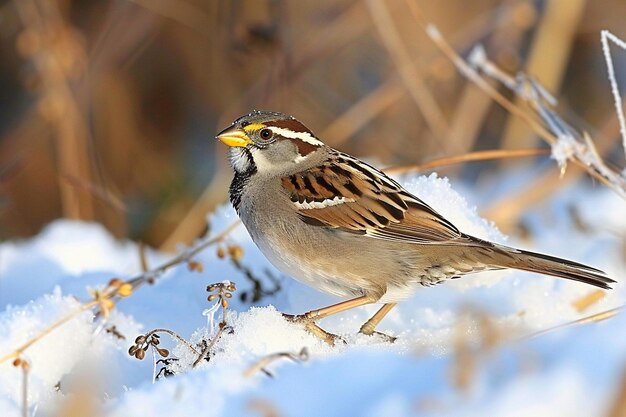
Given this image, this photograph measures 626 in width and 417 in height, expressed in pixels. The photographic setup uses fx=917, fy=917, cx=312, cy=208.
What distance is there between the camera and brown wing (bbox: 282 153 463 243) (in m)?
2.59

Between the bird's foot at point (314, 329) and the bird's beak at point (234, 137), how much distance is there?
69 centimetres

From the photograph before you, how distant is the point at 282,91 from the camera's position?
4.71m

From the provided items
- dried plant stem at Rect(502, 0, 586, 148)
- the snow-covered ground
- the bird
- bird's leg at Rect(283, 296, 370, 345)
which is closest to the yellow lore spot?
the bird

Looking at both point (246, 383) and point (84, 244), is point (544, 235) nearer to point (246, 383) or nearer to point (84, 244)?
point (84, 244)

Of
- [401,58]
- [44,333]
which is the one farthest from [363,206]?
[401,58]

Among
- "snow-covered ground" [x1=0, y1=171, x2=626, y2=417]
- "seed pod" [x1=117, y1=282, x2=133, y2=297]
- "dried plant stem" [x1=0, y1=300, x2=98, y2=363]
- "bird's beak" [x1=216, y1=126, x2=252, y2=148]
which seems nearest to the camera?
"snow-covered ground" [x1=0, y1=171, x2=626, y2=417]

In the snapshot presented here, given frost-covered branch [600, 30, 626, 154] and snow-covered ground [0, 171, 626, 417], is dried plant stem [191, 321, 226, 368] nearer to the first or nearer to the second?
snow-covered ground [0, 171, 626, 417]

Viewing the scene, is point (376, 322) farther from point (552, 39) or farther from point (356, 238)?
point (552, 39)

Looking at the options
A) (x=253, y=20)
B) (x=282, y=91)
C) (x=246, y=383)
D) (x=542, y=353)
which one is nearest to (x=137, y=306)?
(x=246, y=383)

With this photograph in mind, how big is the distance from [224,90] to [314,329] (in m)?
3.43

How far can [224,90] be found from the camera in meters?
5.47

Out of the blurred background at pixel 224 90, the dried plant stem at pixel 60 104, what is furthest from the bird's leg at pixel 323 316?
the dried plant stem at pixel 60 104

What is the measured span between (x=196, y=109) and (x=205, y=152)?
290mm

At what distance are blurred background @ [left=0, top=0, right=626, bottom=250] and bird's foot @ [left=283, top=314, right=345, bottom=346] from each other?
1678 millimetres
